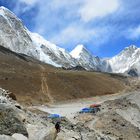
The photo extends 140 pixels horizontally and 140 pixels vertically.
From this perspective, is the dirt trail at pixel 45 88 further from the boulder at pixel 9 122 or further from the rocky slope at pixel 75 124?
the boulder at pixel 9 122

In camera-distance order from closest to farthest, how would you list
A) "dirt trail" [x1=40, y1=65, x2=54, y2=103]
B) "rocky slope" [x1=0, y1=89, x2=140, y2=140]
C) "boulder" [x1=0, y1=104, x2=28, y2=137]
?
"boulder" [x1=0, y1=104, x2=28, y2=137] < "rocky slope" [x1=0, y1=89, x2=140, y2=140] < "dirt trail" [x1=40, y1=65, x2=54, y2=103]

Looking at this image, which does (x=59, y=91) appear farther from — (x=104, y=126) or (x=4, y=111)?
(x=4, y=111)

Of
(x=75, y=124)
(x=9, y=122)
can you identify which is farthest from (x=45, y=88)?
(x=9, y=122)

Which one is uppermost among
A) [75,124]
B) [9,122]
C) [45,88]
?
[45,88]

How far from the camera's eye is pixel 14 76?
181 metres

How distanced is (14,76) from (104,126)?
112401 mm

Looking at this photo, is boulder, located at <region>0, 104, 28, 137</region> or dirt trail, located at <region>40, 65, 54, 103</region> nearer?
boulder, located at <region>0, 104, 28, 137</region>

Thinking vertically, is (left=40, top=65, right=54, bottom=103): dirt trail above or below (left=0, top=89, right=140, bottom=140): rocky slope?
above

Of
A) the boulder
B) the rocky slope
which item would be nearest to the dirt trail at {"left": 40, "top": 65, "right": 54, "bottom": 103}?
the rocky slope

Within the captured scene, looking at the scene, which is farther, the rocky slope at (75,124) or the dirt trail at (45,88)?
the dirt trail at (45,88)

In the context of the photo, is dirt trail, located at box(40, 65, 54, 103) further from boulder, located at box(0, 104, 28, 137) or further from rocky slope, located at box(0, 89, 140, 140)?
boulder, located at box(0, 104, 28, 137)

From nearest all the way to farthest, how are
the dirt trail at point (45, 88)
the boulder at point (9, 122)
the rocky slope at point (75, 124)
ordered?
the boulder at point (9, 122) → the rocky slope at point (75, 124) → the dirt trail at point (45, 88)

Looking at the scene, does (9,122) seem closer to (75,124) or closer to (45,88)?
(75,124)

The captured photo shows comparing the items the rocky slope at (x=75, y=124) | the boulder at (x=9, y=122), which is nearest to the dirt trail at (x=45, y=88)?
the rocky slope at (x=75, y=124)
